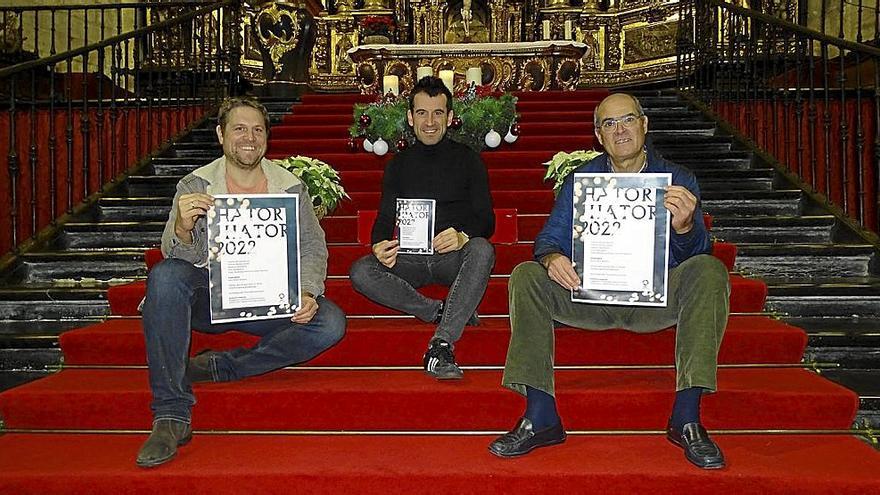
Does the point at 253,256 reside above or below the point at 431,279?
above

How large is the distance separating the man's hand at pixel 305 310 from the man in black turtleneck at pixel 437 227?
0.42m

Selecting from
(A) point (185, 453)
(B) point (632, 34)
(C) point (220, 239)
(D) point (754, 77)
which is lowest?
(A) point (185, 453)

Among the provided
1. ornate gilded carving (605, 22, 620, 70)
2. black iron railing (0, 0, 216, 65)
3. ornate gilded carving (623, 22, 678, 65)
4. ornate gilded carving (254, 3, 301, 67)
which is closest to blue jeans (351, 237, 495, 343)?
black iron railing (0, 0, 216, 65)

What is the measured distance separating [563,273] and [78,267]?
2607 mm

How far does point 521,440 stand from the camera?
243 cm

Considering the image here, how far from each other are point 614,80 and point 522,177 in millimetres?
5792

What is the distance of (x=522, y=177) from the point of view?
16.6ft

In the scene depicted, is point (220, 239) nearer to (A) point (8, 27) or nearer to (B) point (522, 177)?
(B) point (522, 177)

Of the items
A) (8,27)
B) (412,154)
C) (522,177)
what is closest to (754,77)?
(522,177)

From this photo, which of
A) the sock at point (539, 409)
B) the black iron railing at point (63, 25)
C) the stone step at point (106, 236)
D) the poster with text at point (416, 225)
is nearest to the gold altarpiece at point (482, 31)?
the black iron railing at point (63, 25)

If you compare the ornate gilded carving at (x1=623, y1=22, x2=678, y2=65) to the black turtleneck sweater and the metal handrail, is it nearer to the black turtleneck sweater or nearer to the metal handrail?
the metal handrail

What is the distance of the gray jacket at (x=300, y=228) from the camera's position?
8.85 feet

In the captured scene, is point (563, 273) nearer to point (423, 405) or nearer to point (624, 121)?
point (624, 121)

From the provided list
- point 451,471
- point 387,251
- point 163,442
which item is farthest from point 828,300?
point 163,442
